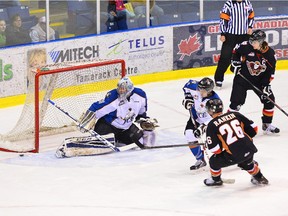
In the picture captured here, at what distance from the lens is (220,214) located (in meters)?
7.52

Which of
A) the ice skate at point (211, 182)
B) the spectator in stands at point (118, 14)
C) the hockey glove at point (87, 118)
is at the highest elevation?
the spectator in stands at point (118, 14)

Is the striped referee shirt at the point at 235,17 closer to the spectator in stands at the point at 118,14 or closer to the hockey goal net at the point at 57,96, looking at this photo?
the spectator in stands at the point at 118,14

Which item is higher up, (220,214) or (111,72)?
(111,72)

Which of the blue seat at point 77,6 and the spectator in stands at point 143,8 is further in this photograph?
the spectator in stands at point 143,8

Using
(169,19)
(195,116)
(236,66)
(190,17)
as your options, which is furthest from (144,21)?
(195,116)

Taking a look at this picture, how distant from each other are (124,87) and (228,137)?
58.0 inches

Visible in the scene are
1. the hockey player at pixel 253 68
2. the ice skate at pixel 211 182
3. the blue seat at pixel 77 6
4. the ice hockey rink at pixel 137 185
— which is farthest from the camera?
the blue seat at pixel 77 6

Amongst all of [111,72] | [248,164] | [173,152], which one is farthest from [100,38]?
[248,164]

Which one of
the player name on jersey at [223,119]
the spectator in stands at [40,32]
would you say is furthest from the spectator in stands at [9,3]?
the player name on jersey at [223,119]

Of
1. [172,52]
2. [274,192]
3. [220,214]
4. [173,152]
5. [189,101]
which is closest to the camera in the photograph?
[220,214]

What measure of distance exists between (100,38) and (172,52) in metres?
1.03

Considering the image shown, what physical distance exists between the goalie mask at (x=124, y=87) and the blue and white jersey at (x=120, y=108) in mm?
82

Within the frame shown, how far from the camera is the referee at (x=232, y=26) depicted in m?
11.5

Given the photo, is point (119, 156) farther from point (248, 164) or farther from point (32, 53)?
point (32, 53)
